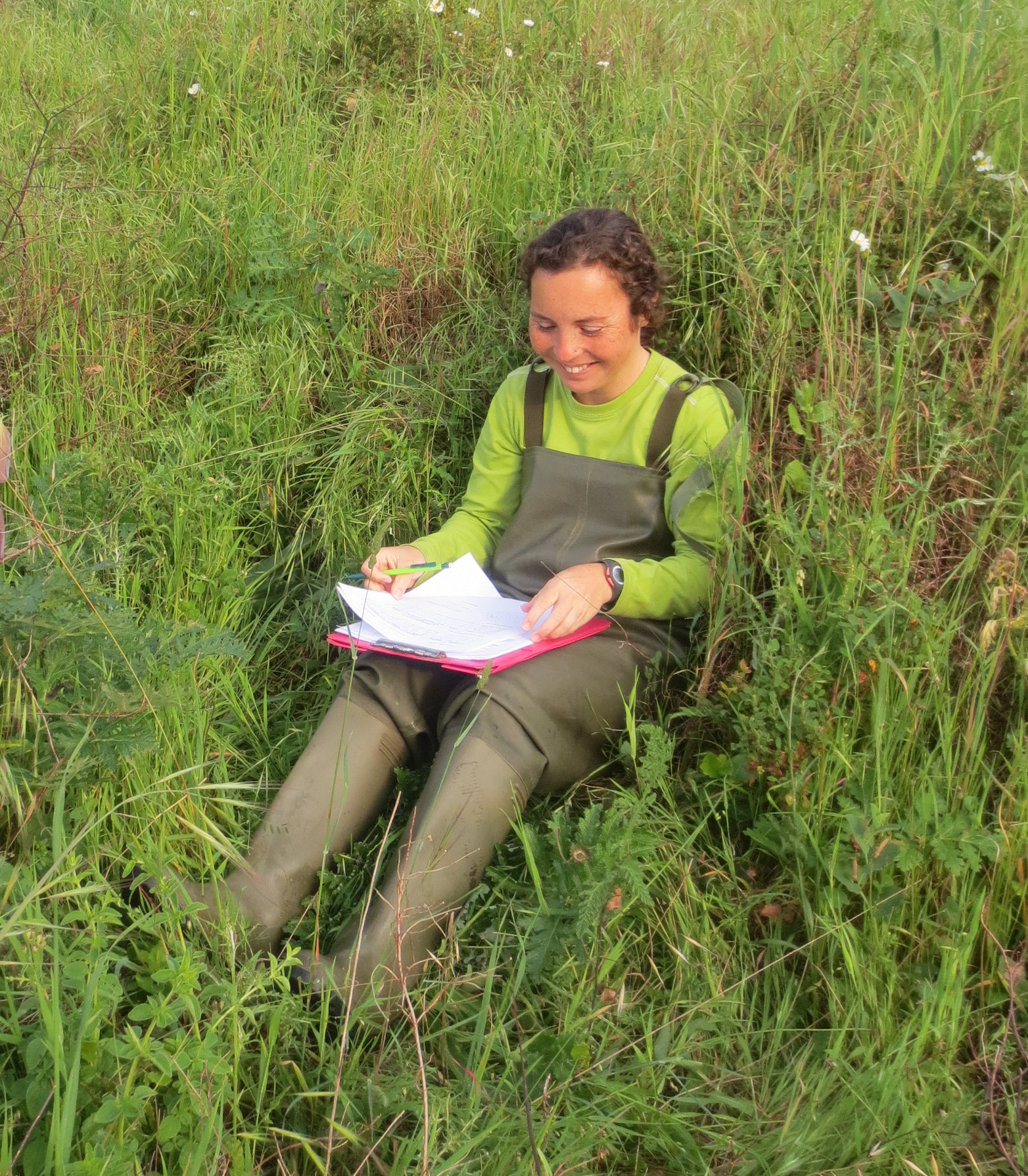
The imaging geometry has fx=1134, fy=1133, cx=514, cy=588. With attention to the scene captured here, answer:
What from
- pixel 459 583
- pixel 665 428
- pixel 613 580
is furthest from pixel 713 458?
pixel 459 583

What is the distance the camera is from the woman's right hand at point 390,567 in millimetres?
2674

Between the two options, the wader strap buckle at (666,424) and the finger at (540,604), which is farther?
the wader strap buckle at (666,424)

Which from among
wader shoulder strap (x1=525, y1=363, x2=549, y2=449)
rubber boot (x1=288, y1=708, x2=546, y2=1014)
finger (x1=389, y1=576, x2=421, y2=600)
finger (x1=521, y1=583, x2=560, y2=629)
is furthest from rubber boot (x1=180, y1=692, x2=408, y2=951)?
wader shoulder strap (x1=525, y1=363, x2=549, y2=449)

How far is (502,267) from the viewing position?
3.73 metres

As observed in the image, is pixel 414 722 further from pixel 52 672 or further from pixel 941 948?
pixel 941 948

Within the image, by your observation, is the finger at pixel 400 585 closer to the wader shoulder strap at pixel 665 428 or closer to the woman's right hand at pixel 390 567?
the woman's right hand at pixel 390 567

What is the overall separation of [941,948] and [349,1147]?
1093 millimetres

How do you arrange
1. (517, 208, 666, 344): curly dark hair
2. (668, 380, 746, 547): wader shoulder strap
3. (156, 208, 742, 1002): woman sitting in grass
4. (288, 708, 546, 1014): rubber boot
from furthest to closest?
(517, 208, 666, 344): curly dark hair → (668, 380, 746, 547): wader shoulder strap → (156, 208, 742, 1002): woman sitting in grass → (288, 708, 546, 1014): rubber boot

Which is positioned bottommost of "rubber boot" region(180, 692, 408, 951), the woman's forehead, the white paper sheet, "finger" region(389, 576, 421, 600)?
"rubber boot" region(180, 692, 408, 951)

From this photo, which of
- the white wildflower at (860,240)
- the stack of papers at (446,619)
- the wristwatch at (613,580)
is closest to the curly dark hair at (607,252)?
the white wildflower at (860,240)

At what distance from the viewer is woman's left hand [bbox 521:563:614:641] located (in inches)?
95.7

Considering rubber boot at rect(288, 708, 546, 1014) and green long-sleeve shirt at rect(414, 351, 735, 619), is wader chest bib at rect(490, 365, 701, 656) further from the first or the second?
rubber boot at rect(288, 708, 546, 1014)

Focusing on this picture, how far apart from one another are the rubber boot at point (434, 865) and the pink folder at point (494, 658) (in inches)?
4.8

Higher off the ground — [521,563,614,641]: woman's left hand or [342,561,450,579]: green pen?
[521,563,614,641]: woman's left hand
